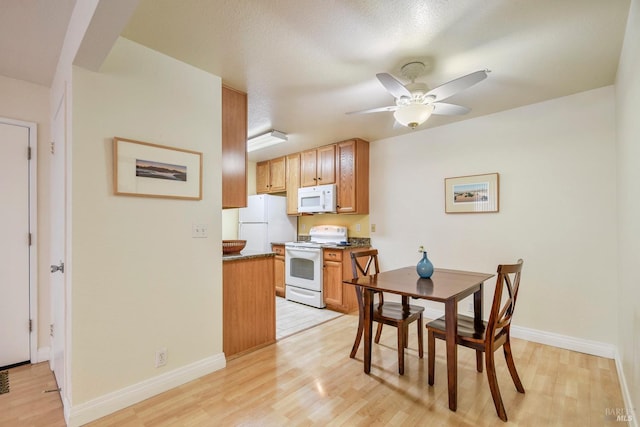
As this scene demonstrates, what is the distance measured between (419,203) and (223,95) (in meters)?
2.57

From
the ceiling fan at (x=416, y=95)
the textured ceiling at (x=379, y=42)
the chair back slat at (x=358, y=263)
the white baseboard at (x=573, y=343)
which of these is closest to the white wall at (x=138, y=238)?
the textured ceiling at (x=379, y=42)

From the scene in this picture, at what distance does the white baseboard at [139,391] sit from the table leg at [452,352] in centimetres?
166

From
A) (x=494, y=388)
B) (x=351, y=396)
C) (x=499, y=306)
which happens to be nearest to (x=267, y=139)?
(x=351, y=396)

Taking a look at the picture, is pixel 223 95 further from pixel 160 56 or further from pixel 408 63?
pixel 408 63

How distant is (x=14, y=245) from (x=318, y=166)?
337 cm

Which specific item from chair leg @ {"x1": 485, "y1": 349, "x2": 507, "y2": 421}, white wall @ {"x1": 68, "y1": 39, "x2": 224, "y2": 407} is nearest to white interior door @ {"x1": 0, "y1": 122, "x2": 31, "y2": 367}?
white wall @ {"x1": 68, "y1": 39, "x2": 224, "y2": 407}

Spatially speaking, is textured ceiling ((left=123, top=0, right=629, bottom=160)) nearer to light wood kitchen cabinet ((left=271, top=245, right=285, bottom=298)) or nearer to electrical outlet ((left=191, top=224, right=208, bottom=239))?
electrical outlet ((left=191, top=224, right=208, bottom=239))

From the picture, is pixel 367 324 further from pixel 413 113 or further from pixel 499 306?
pixel 413 113

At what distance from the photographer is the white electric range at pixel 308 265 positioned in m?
4.12

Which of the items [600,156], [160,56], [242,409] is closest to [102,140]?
[160,56]

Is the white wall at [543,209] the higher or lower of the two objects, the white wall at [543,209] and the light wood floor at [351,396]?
the higher

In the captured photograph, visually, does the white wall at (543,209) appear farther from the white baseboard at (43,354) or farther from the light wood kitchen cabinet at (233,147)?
the white baseboard at (43,354)

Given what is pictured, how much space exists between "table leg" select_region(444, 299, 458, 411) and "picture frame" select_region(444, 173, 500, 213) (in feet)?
5.75

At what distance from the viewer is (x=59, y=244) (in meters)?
2.00
